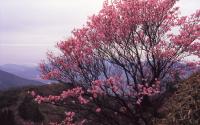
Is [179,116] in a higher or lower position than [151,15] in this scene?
Result: lower

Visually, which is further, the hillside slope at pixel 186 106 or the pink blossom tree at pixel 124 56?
the pink blossom tree at pixel 124 56

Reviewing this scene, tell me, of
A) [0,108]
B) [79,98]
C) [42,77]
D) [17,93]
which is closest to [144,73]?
[79,98]

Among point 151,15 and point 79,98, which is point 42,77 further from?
point 151,15

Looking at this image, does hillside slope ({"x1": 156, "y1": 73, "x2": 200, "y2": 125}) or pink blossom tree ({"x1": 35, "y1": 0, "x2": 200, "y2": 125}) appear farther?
pink blossom tree ({"x1": 35, "y1": 0, "x2": 200, "y2": 125})

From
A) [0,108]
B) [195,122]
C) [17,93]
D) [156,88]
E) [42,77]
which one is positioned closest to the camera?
[195,122]

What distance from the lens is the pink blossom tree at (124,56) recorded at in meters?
20.9

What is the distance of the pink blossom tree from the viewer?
68.6 ft

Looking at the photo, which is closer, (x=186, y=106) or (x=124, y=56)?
(x=186, y=106)

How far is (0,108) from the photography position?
42.1 m

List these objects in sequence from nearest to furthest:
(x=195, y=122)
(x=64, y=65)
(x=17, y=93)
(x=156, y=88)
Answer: (x=195, y=122), (x=156, y=88), (x=64, y=65), (x=17, y=93)

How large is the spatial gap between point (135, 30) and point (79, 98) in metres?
4.59

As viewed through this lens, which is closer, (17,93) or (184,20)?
(184,20)

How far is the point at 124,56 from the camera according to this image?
21.0 metres

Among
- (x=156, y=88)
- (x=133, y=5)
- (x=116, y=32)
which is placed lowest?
(x=156, y=88)
